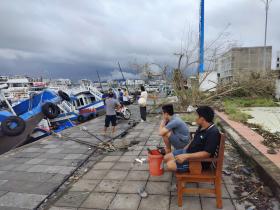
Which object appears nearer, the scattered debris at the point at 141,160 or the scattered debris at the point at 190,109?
the scattered debris at the point at 141,160

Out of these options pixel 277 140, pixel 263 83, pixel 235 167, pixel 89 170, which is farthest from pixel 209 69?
pixel 89 170

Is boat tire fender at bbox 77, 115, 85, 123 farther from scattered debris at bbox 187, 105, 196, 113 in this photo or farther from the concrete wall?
the concrete wall

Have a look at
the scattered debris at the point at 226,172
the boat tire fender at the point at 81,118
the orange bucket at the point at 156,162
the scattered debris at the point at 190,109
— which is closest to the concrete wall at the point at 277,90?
the scattered debris at the point at 190,109

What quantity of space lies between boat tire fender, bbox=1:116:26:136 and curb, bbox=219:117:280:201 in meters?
7.45

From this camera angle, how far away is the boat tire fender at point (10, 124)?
8.12 meters

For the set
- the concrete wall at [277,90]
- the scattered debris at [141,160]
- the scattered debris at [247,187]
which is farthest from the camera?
the concrete wall at [277,90]

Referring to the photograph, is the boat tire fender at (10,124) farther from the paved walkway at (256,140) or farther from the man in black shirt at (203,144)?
the paved walkway at (256,140)

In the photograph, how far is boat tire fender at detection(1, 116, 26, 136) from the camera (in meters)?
8.12

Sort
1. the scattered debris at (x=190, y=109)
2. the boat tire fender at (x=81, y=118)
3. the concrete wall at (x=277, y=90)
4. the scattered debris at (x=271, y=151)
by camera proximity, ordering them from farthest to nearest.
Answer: the concrete wall at (x=277, y=90)
the boat tire fender at (x=81, y=118)
the scattered debris at (x=190, y=109)
the scattered debris at (x=271, y=151)

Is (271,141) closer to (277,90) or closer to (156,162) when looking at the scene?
(156,162)

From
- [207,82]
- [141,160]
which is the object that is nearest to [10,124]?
[141,160]

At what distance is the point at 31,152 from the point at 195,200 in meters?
4.80

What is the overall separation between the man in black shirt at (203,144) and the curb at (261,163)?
1.09 meters

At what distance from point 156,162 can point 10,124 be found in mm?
6820
